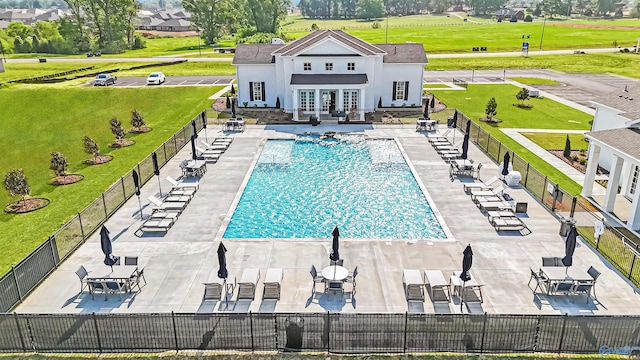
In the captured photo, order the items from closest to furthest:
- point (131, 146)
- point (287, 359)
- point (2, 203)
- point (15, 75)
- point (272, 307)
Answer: point (287, 359)
point (272, 307)
point (2, 203)
point (131, 146)
point (15, 75)

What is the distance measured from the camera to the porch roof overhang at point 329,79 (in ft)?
128

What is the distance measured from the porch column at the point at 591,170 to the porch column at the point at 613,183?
1.44 m

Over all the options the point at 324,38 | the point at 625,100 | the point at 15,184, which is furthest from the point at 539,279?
the point at 324,38

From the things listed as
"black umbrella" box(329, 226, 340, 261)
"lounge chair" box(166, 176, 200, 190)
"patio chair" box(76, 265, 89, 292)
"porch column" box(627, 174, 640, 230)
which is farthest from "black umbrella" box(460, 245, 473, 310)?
"lounge chair" box(166, 176, 200, 190)

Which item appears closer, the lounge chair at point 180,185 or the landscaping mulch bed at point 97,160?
the lounge chair at point 180,185

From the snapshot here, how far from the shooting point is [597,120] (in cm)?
2822

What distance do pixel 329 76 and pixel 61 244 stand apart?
28.2 meters

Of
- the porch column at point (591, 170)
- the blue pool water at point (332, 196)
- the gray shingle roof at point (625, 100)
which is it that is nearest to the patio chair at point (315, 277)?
the blue pool water at point (332, 196)

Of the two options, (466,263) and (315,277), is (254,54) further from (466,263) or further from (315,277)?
(466,263)

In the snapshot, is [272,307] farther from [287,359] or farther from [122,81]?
[122,81]

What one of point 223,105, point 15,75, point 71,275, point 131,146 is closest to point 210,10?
point 15,75

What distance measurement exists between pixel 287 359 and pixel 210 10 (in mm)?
119342

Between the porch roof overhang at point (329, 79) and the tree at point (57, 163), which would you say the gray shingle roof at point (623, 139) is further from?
the tree at point (57, 163)

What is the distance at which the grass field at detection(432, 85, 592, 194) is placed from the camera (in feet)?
101
